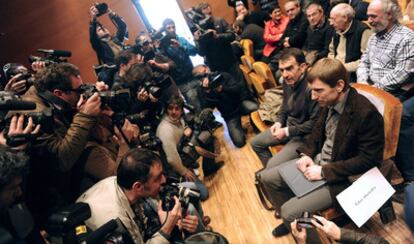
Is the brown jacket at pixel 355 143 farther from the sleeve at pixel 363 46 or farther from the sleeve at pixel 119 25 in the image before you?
the sleeve at pixel 119 25

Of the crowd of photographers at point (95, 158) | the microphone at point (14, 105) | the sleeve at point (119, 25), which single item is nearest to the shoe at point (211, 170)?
the crowd of photographers at point (95, 158)

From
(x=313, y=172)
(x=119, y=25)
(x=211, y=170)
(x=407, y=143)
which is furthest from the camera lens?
(x=119, y=25)

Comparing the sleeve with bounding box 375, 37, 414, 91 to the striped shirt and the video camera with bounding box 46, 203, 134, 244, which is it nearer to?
the striped shirt

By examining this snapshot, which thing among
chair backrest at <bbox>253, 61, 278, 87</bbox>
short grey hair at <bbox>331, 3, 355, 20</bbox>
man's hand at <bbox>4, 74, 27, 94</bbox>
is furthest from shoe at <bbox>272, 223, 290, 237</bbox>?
man's hand at <bbox>4, 74, 27, 94</bbox>

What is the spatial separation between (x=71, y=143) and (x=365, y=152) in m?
1.57

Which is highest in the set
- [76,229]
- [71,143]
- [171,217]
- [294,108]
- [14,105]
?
[14,105]

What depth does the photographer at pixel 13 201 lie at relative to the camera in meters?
1.34

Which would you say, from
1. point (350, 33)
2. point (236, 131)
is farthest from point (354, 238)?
point (236, 131)

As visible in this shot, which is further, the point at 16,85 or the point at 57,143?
the point at 16,85

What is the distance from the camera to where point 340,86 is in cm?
177

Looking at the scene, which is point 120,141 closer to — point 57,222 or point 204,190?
point 57,222

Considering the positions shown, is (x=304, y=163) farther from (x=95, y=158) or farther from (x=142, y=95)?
(x=142, y=95)

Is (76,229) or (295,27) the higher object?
(76,229)

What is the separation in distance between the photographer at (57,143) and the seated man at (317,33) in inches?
90.6
